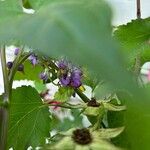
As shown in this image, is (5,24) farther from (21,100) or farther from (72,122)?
(72,122)

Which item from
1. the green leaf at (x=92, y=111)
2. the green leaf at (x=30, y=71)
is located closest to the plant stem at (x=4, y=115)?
the green leaf at (x=92, y=111)

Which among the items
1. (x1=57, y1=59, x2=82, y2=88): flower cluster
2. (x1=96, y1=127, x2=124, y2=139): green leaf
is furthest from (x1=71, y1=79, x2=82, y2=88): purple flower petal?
(x1=96, y1=127, x2=124, y2=139): green leaf

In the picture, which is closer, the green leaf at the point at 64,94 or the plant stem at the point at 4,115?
the plant stem at the point at 4,115

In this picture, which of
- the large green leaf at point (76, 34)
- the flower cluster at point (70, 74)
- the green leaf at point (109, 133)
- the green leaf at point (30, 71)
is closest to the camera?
the large green leaf at point (76, 34)

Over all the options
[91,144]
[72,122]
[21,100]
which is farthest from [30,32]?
[72,122]

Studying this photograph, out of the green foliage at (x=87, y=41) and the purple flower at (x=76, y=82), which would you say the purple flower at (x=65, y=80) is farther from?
the green foliage at (x=87, y=41)

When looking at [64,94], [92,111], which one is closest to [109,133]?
[92,111]
